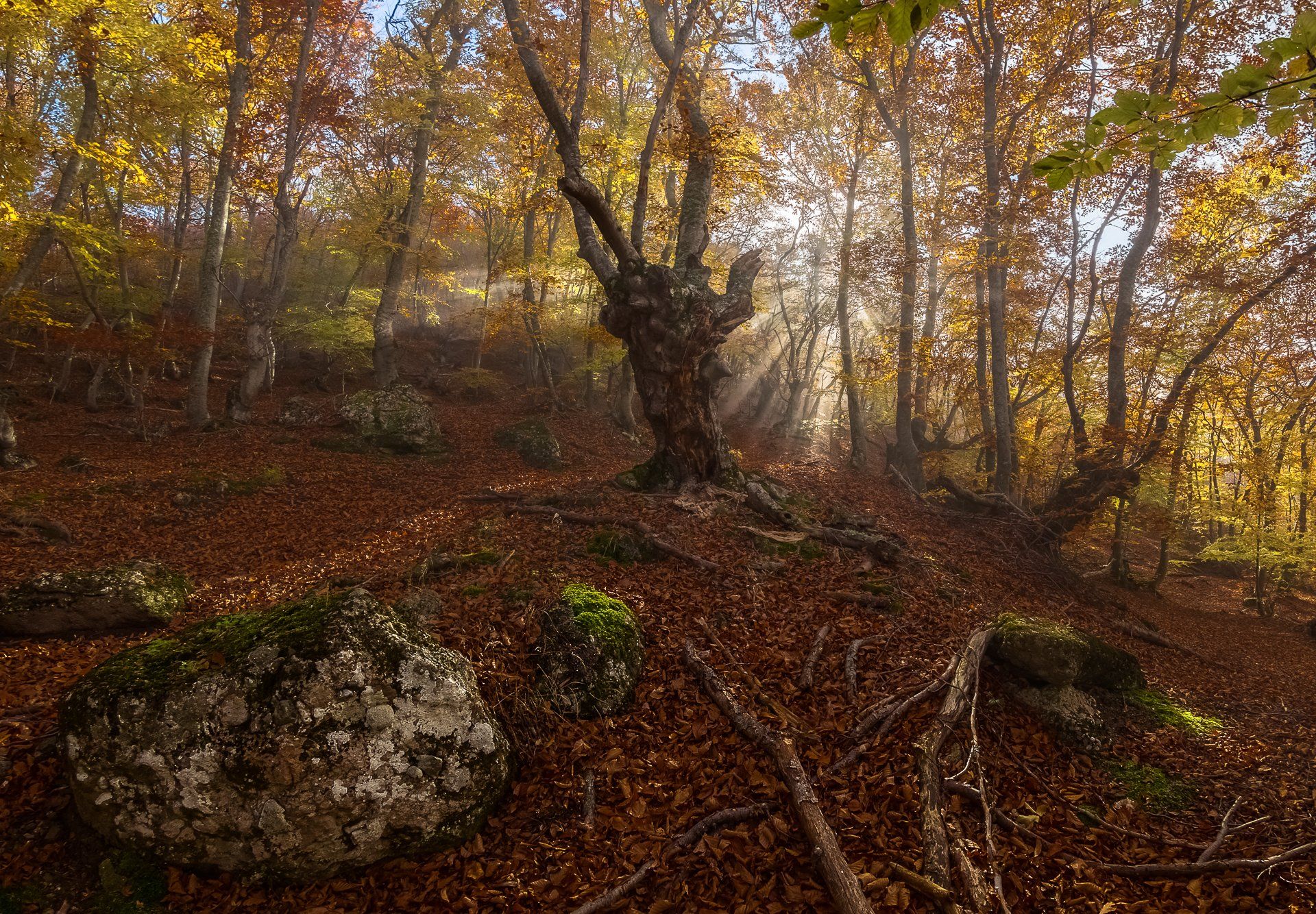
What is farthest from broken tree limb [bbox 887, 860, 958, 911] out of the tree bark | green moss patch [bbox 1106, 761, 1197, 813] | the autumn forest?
the tree bark

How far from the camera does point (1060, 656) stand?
177 inches

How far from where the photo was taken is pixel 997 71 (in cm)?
1107

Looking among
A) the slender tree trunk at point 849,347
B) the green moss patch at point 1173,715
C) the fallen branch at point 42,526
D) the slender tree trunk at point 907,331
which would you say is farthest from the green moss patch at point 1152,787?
the slender tree trunk at point 849,347

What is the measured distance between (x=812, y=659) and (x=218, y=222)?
16.0m

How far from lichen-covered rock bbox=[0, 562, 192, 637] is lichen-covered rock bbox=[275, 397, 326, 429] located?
10419 mm

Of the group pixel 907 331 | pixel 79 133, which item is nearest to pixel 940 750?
pixel 907 331

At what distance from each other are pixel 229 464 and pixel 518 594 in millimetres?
9354

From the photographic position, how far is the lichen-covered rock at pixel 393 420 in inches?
543

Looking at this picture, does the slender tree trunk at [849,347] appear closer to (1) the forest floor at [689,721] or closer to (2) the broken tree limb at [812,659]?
(1) the forest floor at [689,721]

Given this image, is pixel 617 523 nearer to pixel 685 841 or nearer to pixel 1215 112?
pixel 685 841

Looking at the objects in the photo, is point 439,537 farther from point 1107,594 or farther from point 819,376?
point 819,376

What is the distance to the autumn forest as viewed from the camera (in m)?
3.04

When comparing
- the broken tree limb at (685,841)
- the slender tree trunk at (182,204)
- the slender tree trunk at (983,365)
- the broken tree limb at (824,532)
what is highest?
the slender tree trunk at (182,204)

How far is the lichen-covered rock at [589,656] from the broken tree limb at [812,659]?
53.6 inches
